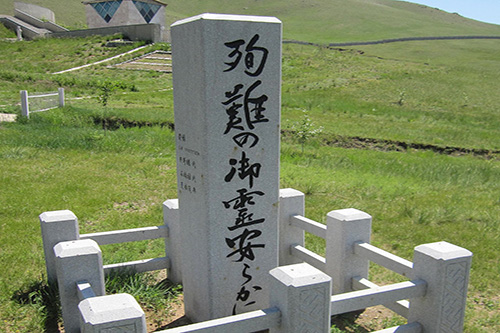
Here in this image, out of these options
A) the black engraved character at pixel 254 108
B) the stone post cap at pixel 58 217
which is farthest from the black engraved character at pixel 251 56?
the stone post cap at pixel 58 217

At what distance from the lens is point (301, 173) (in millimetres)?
11031

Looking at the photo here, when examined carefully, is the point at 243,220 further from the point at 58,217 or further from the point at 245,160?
the point at 58,217

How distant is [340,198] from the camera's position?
8977 mm

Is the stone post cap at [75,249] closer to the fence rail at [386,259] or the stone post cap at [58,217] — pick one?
the stone post cap at [58,217]

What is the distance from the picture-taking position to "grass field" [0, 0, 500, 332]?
5.84 metres

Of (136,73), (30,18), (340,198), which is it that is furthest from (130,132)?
(30,18)

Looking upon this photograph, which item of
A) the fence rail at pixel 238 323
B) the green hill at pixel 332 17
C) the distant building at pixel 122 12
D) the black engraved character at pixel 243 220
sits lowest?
the fence rail at pixel 238 323

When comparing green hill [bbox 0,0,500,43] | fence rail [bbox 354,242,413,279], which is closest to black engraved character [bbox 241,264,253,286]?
fence rail [bbox 354,242,413,279]

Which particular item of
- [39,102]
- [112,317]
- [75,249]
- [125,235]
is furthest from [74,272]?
[39,102]

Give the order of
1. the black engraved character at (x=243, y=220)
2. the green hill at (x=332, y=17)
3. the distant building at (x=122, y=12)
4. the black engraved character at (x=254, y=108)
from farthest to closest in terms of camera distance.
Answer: the green hill at (x=332, y=17)
the distant building at (x=122, y=12)
the black engraved character at (x=243, y=220)
the black engraved character at (x=254, y=108)

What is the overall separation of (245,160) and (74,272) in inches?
67.2

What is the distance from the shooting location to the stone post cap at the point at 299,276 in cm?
311

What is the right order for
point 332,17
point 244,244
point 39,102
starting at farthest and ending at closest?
1. point 332,17
2. point 39,102
3. point 244,244

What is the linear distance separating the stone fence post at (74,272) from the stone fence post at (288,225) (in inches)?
91.1
